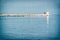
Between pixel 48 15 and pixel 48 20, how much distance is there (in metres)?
0.10

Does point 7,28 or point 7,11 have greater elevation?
point 7,11

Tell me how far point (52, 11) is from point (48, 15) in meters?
0.12

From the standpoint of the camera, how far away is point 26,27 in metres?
1.82

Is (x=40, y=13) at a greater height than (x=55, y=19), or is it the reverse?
(x=40, y=13)

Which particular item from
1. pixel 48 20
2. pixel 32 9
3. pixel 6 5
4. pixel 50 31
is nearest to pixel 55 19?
pixel 48 20

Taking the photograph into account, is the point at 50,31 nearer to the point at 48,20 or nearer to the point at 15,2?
the point at 48,20

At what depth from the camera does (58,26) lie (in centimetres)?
176

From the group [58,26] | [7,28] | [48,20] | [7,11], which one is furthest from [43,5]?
[7,28]

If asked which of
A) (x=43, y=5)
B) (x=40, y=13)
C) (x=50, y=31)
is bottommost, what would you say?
(x=50, y=31)

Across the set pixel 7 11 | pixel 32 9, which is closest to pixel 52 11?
pixel 32 9

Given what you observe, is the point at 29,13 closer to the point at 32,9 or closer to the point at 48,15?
the point at 32,9

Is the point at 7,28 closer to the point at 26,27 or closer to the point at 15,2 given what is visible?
the point at 26,27

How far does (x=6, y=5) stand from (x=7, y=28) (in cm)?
44

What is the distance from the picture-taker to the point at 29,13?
1.81 metres
